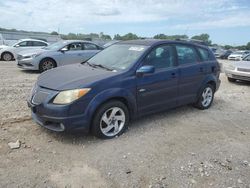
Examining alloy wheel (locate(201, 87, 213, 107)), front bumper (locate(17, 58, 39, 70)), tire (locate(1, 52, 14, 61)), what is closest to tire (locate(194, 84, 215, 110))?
alloy wheel (locate(201, 87, 213, 107))

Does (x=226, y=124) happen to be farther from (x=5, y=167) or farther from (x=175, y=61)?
(x=5, y=167)

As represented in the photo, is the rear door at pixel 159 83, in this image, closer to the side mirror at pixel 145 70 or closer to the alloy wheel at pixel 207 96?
the side mirror at pixel 145 70

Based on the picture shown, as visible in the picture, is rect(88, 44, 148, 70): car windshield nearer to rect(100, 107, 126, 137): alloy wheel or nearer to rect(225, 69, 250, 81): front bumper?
rect(100, 107, 126, 137): alloy wheel

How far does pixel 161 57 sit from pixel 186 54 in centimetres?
86

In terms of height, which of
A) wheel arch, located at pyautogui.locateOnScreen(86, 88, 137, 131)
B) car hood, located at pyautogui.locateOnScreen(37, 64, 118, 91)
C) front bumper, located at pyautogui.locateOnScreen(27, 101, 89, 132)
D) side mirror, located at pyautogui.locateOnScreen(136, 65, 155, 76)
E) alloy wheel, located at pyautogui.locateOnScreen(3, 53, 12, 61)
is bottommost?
alloy wheel, located at pyautogui.locateOnScreen(3, 53, 12, 61)

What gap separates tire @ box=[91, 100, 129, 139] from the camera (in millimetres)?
4051

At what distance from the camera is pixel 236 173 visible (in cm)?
346

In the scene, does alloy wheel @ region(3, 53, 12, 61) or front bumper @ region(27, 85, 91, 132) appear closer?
front bumper @ region(27, 85, 91, 132)

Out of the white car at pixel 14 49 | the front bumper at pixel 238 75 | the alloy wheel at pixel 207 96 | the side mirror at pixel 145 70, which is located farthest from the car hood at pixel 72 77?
the white car at pixel 14 49

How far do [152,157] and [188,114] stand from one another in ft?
7.42

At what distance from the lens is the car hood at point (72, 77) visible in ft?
12.8

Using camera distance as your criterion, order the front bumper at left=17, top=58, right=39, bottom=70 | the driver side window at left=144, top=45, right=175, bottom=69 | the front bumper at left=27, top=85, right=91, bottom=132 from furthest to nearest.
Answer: the front bumper at left=17, top=58, right=39, bottom=70 → the driver side window at left=144, top=45, right=175, bottom=69 → the front bumper at left=27, top=85, right=91, bottom=132

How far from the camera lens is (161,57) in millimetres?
4977

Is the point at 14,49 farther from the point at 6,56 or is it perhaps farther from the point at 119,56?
the point at 119,56
